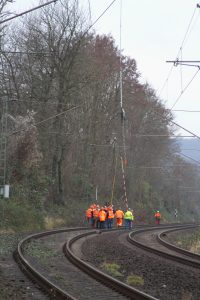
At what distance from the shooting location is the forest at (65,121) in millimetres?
37656

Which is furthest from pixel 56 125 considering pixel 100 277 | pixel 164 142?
pixel 100 277

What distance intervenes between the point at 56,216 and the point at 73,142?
7.98 meters

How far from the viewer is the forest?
3766 cm

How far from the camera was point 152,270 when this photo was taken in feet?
50.8

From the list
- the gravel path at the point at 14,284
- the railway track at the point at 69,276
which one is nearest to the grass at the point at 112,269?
the railway track at the point at 69,276

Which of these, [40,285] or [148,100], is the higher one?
[148,100]

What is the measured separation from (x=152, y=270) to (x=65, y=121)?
2876 centimetres

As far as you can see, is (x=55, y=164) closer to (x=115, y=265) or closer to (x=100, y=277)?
(x=115, y=265)

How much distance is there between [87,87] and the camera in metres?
44.6

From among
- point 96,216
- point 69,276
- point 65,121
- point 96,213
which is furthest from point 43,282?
point 65,121

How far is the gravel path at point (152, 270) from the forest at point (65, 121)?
40.1ft

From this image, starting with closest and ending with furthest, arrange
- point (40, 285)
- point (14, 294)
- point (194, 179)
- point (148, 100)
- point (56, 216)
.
A: point (14, 294), point (40, 285), point (56, 216), point (148, 100), point (194, 179)

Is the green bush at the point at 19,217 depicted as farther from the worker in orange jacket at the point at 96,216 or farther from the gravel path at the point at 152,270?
the gravel path at the point at 152,270

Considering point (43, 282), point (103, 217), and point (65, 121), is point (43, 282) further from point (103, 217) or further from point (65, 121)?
point (65, 121)
